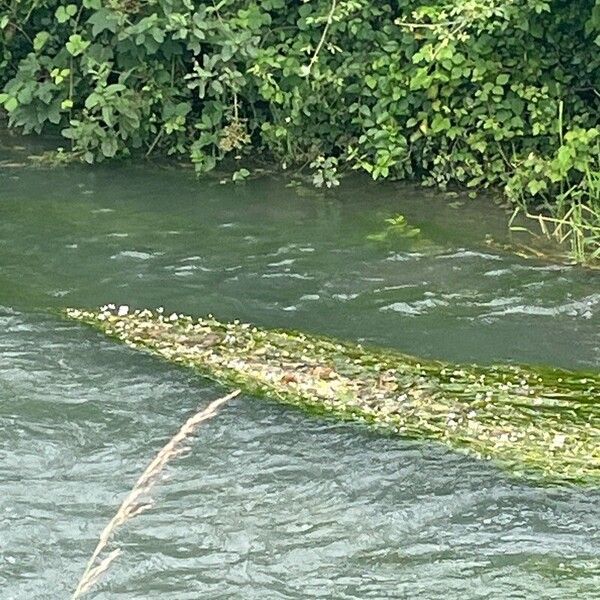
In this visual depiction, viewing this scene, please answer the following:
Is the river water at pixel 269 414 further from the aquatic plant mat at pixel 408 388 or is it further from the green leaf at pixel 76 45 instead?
the green leaf at pixel 76 45

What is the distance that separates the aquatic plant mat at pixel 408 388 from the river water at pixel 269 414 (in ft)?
0.46

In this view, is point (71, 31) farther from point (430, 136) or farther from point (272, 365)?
point (272, 365)

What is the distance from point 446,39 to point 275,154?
2.06 metres

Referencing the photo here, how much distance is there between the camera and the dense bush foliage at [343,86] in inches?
347

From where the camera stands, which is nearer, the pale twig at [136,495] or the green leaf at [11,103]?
the pale twig at [136,495]

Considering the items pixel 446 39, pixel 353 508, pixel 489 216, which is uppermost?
pixel 446 39

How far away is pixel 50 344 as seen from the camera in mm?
6414

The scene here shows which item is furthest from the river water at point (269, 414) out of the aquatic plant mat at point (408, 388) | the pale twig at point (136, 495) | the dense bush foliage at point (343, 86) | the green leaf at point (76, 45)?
the pale twig at point (136, 495)

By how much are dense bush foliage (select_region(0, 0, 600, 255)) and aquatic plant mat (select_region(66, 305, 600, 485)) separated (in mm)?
2732

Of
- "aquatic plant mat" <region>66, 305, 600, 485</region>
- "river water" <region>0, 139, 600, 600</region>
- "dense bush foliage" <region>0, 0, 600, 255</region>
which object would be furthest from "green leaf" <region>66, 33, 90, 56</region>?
"aquatic plant mat" <region>66, 305, 600, 485</region>

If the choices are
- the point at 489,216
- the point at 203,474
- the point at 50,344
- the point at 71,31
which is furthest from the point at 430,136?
the point at 203,474

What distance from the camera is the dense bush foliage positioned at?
8.82 meters

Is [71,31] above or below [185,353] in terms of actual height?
above

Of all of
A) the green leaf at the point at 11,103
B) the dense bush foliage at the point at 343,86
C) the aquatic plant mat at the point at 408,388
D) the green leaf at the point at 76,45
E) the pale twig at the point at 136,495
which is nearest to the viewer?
the pale twig at the point at 136,495
